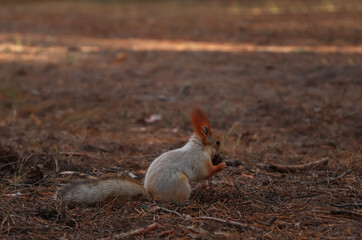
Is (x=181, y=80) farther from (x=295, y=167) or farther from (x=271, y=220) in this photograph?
(x=271, y=220)

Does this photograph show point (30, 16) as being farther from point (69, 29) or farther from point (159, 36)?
point (159, 36)

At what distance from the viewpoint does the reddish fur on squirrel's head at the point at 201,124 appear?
355 centimetres

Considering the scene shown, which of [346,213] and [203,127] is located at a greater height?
[203,127]

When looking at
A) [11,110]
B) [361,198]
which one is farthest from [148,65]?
[361,198]

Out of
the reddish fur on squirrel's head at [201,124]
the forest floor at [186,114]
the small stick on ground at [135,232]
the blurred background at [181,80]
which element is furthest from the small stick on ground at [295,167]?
the small stick on ground at [135,232]

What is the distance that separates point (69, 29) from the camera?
11891 mm

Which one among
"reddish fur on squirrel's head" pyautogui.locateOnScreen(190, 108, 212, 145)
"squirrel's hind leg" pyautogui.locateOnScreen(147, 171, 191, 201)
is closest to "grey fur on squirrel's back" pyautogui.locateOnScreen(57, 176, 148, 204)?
"squirrel's hind leg" pyautogui.locateOnScreen(147, 171, 191, 201)

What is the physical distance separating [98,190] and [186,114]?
312cm

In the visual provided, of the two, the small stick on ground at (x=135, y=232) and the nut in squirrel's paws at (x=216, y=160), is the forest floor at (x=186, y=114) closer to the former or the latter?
the small stick on ground at (x=135, y=232)

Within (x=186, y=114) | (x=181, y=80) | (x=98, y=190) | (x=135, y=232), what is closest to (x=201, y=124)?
(x=98, y=190)

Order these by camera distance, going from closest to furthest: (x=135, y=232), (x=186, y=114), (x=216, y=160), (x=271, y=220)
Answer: (x=135, y=232), (x=271, y=220), (x=216, y=160), (x=186, y=114)

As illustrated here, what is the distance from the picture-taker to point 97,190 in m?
3.29

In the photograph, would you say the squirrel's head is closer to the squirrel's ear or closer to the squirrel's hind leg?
the squirrel's ear

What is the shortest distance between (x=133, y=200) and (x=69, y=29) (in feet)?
30.1
